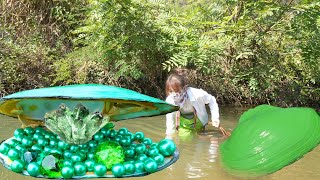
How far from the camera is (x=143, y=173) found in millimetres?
2639

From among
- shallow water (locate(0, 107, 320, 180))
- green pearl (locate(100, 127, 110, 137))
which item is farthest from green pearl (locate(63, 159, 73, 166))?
shallow water (locate(0, 107, 320, 180))

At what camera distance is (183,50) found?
812cm

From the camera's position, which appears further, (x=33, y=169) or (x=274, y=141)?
(x=274, y=141)

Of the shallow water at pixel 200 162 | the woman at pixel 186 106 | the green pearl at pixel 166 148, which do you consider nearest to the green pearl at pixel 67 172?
the green pearl at pixel 166 148

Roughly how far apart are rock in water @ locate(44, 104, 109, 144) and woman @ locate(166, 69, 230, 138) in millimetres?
2064

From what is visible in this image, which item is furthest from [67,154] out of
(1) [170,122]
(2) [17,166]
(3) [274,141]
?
(1) [170,122]

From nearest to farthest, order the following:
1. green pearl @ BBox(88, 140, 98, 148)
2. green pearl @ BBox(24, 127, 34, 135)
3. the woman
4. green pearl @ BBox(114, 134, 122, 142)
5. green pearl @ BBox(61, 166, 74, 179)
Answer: green pearl @ BBox(61, 166, 74, 179) → green pearl @ BBox(88, 140, 98, 148) → green pearl @ BBox(114, 134, 122, 142) → green pearl @ BBox(24, 127, 34, 135) → the woman

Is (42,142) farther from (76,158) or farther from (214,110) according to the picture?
(214,110)

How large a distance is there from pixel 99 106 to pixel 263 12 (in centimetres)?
487

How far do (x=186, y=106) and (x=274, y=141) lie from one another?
2333 millimetres

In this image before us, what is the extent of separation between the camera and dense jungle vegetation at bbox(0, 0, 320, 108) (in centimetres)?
803

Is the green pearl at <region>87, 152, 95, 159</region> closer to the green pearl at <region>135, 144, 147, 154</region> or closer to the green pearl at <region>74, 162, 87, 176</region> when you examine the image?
the green pearl at <region>74, 162, 87, 176</region>

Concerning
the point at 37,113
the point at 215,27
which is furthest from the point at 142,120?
the point at 37,113

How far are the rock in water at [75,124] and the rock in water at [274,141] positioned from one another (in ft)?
3.60
